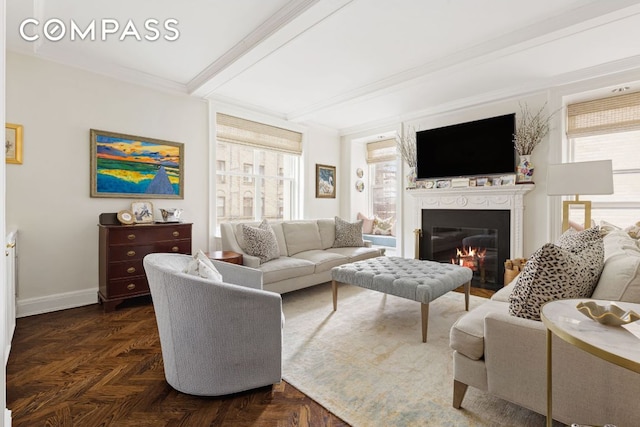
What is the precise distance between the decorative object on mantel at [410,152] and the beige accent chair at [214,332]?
3.68 meters

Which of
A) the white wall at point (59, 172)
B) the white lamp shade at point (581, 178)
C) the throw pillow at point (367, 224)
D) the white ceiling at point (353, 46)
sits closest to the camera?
the white ceiling at point (353, 46)

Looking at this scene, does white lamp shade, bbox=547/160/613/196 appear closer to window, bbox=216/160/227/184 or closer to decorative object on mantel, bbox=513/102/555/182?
decorative object on mantel, bbox=513/102/555/182

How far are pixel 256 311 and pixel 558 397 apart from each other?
1.39m

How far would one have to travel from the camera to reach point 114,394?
1.73 meters

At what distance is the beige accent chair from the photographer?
1559mm

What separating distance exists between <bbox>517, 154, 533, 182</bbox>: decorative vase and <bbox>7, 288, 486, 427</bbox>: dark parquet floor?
→ 3.62 m

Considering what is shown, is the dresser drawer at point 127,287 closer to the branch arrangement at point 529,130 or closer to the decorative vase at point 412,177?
the decorative vase at point 412,177

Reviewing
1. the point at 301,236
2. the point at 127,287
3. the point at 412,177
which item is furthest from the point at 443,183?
the point at 127,287

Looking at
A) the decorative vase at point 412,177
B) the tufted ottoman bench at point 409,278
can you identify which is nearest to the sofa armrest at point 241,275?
the tufted ottoman bench at point 409,278

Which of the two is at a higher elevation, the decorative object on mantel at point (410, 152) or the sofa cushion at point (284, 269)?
the decorative object on mantel at point (410, 152)

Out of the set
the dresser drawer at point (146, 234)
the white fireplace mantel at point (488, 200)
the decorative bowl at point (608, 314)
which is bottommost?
the decorative bowl at point (608, 314)

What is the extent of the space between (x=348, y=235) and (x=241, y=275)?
2.44 meters

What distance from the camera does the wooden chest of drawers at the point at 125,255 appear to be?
3023 millimetres

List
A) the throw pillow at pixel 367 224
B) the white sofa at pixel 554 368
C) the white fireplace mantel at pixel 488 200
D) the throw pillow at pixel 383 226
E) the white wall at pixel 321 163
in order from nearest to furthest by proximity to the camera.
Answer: the white sofa at pixel 554 368
the white fireplace mantel at pixel 488 200
the white wall at pixel 321 163
the throw pillow at pixel 383 226
the throw pillow at pixel 367 224
